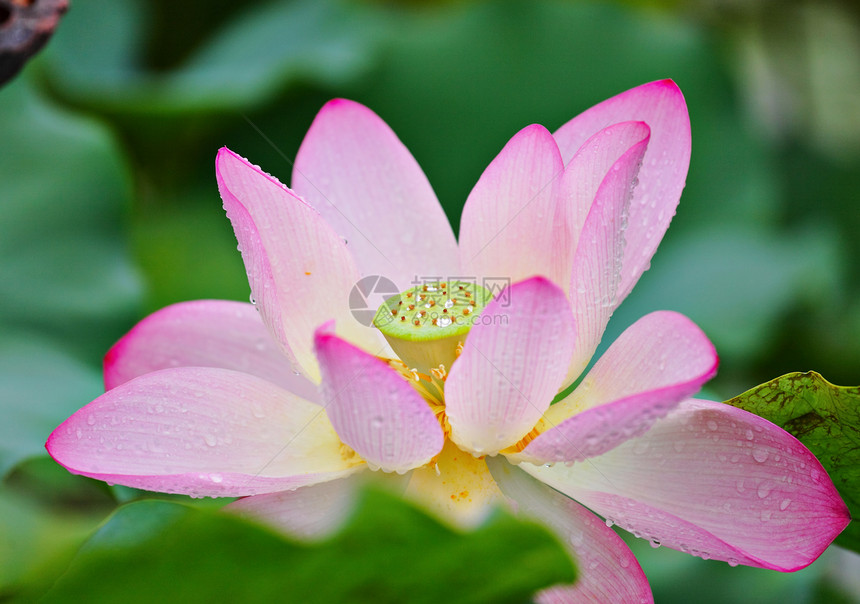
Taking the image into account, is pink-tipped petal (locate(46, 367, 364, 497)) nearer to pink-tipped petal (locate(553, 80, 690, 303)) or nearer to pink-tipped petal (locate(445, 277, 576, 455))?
pink-tipped petal (locate(445, 277, 576, 455))

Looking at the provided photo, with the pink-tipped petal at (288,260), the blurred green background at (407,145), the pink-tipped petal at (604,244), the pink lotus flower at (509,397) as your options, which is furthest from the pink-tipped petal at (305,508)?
the blurred green background at (407,145)

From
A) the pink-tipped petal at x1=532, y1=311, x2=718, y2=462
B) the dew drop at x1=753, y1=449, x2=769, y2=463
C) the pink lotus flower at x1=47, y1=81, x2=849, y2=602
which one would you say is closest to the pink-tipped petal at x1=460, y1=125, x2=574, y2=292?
the pink lotus flower at x1=47, y1=81, x2=849, y2=602

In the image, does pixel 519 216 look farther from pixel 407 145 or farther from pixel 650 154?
pixel 407 145

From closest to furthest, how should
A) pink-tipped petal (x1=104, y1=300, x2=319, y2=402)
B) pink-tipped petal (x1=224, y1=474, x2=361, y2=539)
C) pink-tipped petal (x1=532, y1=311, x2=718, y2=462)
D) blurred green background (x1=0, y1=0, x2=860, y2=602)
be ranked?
pink-tipped petal (x1=532, y1=311, x2=718, y2=462), pink-tipped petal (x1=224, y1=474, x2=361, y2=539), pink-tipped petal (x1=104, y1=300, x2=319, y2=402), blurred green background (x1=0, y1=0, x2=860, y2=602)

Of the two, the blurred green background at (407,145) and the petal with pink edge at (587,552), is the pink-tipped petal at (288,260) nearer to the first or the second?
the petal with pink edge at (587,552)

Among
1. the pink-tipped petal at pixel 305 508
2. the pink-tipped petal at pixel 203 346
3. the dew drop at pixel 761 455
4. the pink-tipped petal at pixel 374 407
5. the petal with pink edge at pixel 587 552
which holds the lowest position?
the petal with pink edge at pixel 587 552

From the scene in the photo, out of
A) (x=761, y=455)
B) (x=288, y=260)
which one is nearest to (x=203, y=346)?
(x=288, y=260)
